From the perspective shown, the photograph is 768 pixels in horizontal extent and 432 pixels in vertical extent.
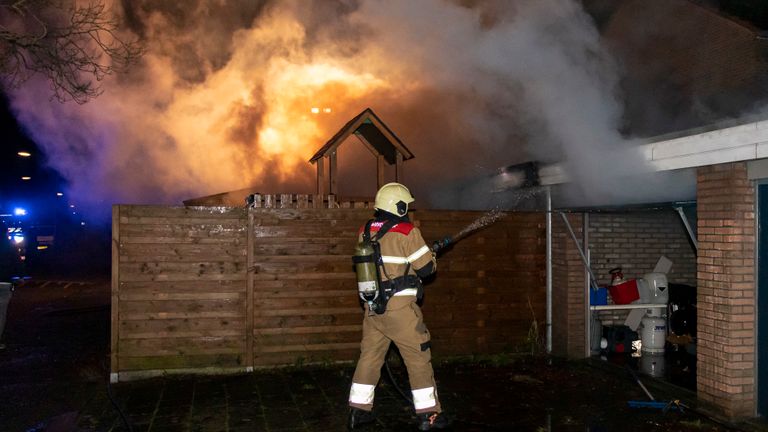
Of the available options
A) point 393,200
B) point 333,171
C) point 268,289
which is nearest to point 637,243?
point 333,171

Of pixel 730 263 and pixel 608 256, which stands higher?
pixel 730 263

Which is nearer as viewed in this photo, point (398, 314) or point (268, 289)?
point (398, 314)

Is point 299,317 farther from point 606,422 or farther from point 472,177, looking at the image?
point 472,177

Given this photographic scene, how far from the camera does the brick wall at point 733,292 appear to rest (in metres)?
5.08

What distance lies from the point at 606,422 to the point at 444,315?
2.60 m

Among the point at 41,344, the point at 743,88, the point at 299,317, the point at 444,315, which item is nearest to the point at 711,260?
the point at 444,315

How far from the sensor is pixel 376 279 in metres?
4.89

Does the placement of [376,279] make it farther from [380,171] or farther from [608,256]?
[608,256]

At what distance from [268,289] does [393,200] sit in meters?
2.62

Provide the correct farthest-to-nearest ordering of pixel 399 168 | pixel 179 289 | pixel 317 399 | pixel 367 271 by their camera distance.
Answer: pixel 399 168, pixel 179 289, pixel 317 399, pixel 367 271

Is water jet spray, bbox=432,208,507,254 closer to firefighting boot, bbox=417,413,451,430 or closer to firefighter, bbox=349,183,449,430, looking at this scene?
firefighter, bbox=349,183,449,430

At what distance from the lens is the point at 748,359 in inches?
201

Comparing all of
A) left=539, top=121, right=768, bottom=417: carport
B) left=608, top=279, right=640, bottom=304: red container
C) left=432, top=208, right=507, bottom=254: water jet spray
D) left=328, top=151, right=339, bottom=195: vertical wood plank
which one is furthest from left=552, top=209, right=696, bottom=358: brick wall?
left=328, top=151, right=339, bottom=195: vertical wood plank

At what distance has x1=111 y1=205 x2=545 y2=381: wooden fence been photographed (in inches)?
261
